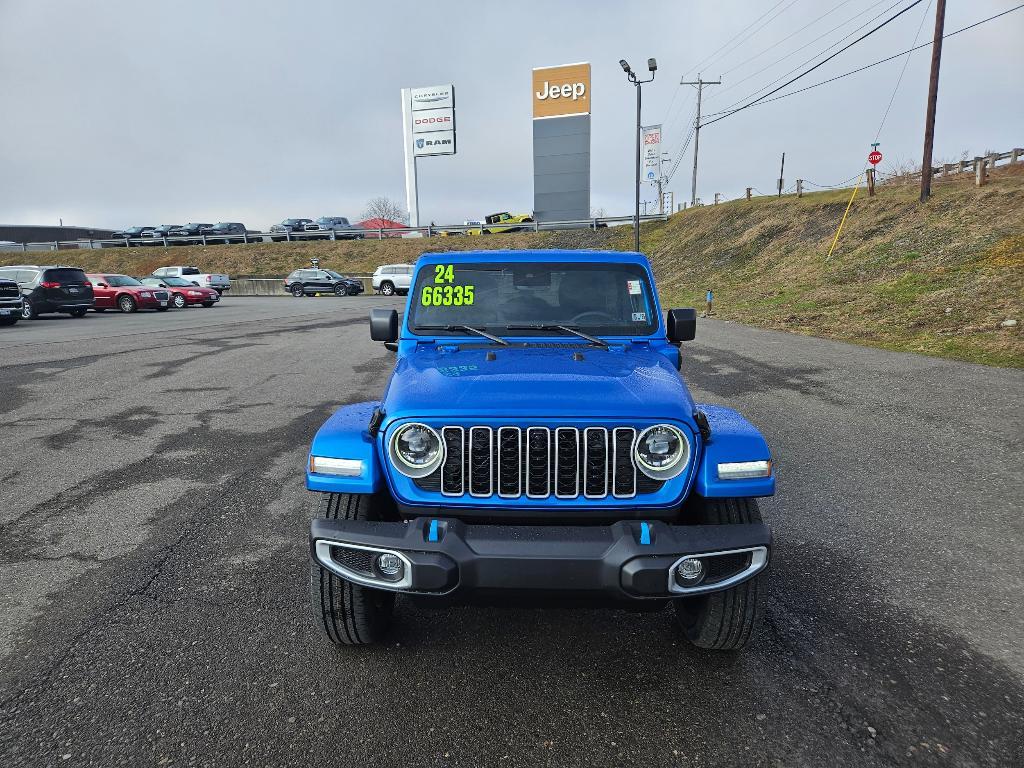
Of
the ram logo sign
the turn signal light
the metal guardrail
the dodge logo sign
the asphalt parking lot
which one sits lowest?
the asphalt parking lot

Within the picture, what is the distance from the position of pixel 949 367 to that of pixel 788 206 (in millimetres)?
28101

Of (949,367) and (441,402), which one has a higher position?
(441,402)

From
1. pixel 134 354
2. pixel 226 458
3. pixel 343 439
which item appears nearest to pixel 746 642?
pixel 343 439

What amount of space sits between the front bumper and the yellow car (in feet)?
148

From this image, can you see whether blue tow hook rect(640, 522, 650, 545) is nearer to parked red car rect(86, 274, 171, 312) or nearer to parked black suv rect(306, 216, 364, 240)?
parked red car rect(86, 274, 171, 312)

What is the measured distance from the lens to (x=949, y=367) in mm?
9742

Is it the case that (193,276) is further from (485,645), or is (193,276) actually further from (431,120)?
(485,645)

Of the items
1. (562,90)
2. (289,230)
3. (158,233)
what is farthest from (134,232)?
Result: (562,90)

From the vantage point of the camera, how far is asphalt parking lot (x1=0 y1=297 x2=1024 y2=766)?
2.28 metres

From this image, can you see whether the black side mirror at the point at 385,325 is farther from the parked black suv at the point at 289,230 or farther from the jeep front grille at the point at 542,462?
the parked black suv at the point at 289,230

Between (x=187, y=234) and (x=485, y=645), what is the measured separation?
59.2m

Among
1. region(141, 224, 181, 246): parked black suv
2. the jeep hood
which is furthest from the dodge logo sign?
the jeep hood

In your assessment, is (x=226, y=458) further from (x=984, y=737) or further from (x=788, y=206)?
(x=788, y=206)

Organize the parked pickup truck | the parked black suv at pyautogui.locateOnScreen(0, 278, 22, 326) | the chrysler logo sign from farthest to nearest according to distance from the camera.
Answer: the chrysler logo sign
the parked pickup truck
the parked black suv at pyautogui.locateOnScreen(0, 278, 22, 326)
